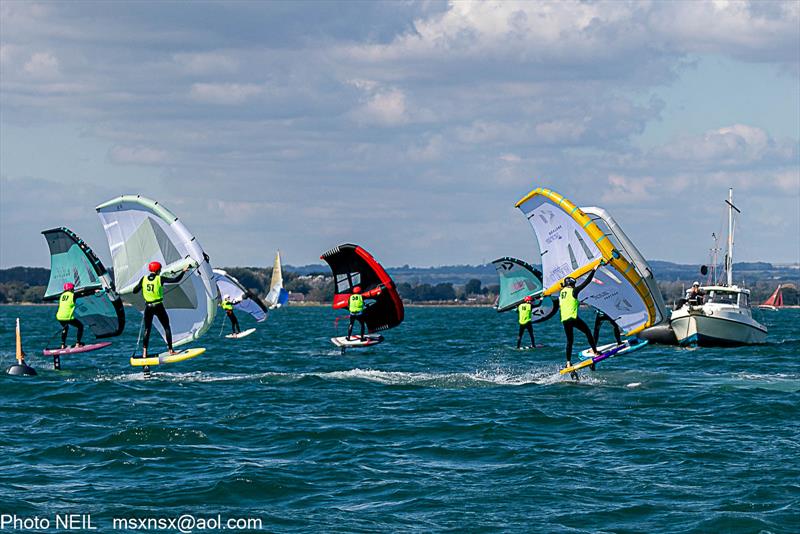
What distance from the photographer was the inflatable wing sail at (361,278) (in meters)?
33.6

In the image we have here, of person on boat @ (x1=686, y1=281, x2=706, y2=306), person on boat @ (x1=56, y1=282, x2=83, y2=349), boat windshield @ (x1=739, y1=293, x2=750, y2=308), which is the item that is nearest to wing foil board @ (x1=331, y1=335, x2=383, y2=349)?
person on boat @ (x1=56, y1=282, x2=83, y2=349)

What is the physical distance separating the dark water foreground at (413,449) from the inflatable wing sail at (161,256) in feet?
4.81

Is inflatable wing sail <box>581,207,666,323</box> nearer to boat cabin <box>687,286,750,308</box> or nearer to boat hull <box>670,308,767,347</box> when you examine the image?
boat hull <box>670,308,767,347</box>

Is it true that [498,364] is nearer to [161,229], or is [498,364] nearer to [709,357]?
[709,357]

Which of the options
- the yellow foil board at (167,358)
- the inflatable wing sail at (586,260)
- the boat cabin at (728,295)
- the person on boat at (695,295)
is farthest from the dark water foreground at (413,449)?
the boat cabin at (728,295)

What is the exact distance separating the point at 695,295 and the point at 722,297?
4.05 ft

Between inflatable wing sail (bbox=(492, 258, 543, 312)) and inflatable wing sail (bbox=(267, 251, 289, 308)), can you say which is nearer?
inflatable wing sail (bbox=(492, 258, 543, 312))

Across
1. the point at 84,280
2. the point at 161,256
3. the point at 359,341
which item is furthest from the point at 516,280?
the point at 161,256

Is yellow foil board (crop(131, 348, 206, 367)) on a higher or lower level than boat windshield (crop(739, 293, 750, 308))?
lower

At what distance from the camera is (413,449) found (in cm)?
1683

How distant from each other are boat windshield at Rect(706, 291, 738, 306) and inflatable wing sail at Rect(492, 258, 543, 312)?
6148 mm

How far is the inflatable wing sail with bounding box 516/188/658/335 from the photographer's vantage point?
79.4ft

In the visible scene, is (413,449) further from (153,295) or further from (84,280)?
(84,280)

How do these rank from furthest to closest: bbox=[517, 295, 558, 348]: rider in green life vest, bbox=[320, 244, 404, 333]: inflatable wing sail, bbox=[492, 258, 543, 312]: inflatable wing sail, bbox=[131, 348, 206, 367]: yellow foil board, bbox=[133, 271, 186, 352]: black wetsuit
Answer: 1. bbox=[492, 258, 543, 312]: inflatable wing sail
2. bbox=[517, 295, 558, 348]: rider in green life vest
3. bbox=[320, 244, 404, 333]: inflatable wing sail
4. bbox=[131, 348, 206, 367]: yellow foil board
5. bbox=[133, 271, 186, 352]: black wetsuit
